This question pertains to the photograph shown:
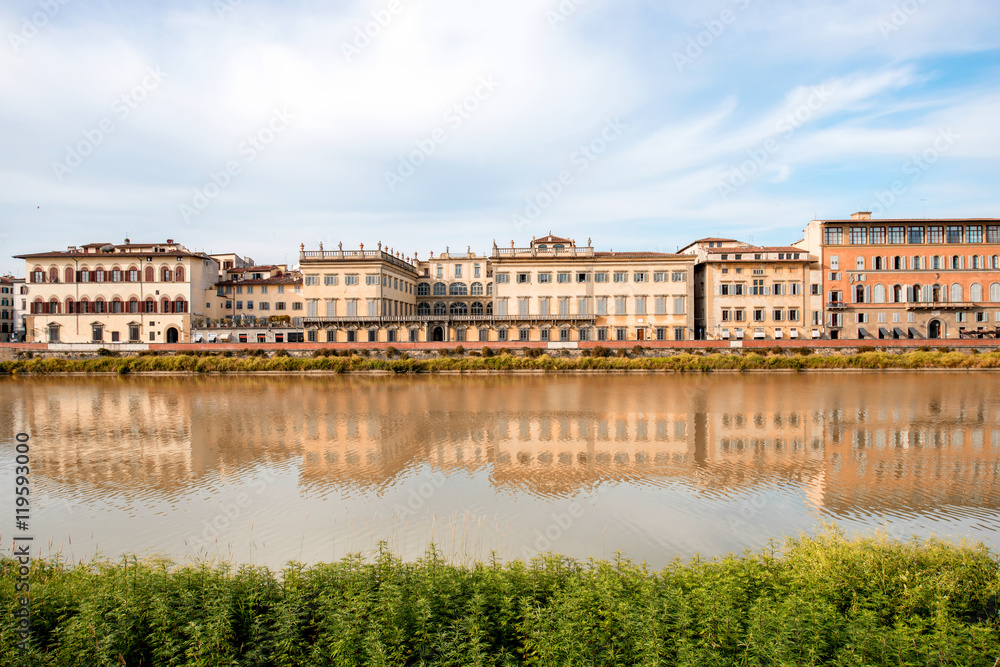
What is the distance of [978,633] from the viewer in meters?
6.54

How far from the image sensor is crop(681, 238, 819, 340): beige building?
179 ft

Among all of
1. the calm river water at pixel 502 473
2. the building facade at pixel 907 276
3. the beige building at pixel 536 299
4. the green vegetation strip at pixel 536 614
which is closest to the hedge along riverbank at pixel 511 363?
the beige building at pixel 536 299

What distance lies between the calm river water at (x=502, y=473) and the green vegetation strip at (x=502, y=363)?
13.8m

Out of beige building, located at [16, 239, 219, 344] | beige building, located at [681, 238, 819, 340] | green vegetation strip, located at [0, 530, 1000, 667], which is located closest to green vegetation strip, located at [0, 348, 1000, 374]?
beige building, located at [681, 238, 819, 340]

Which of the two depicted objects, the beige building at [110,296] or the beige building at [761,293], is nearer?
the beige building at [761,293]

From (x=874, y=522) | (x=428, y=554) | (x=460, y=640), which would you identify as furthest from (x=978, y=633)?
(x=428, y=554)

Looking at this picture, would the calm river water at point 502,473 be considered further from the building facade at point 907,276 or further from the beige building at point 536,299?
the building facade at point 907,276

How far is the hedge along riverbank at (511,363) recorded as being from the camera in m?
43.2

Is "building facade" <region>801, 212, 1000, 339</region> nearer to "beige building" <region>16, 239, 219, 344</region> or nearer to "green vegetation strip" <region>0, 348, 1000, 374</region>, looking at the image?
"green vegetation strip" <region>0, 348, 1000, 374</region>

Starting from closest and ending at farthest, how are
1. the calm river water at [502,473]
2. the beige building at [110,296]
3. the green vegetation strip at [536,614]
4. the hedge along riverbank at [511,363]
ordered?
the green vegetation strip at [536,614]
the calm river water at [502,473]
the hedge along riverbank at [511,363]
the beige building at [110,296]

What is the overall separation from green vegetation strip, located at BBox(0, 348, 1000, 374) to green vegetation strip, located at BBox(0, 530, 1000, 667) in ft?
117

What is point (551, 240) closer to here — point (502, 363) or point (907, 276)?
point (502, 363)

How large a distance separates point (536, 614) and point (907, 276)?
62207 millimetres

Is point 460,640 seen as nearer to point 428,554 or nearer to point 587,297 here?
point 428,554
